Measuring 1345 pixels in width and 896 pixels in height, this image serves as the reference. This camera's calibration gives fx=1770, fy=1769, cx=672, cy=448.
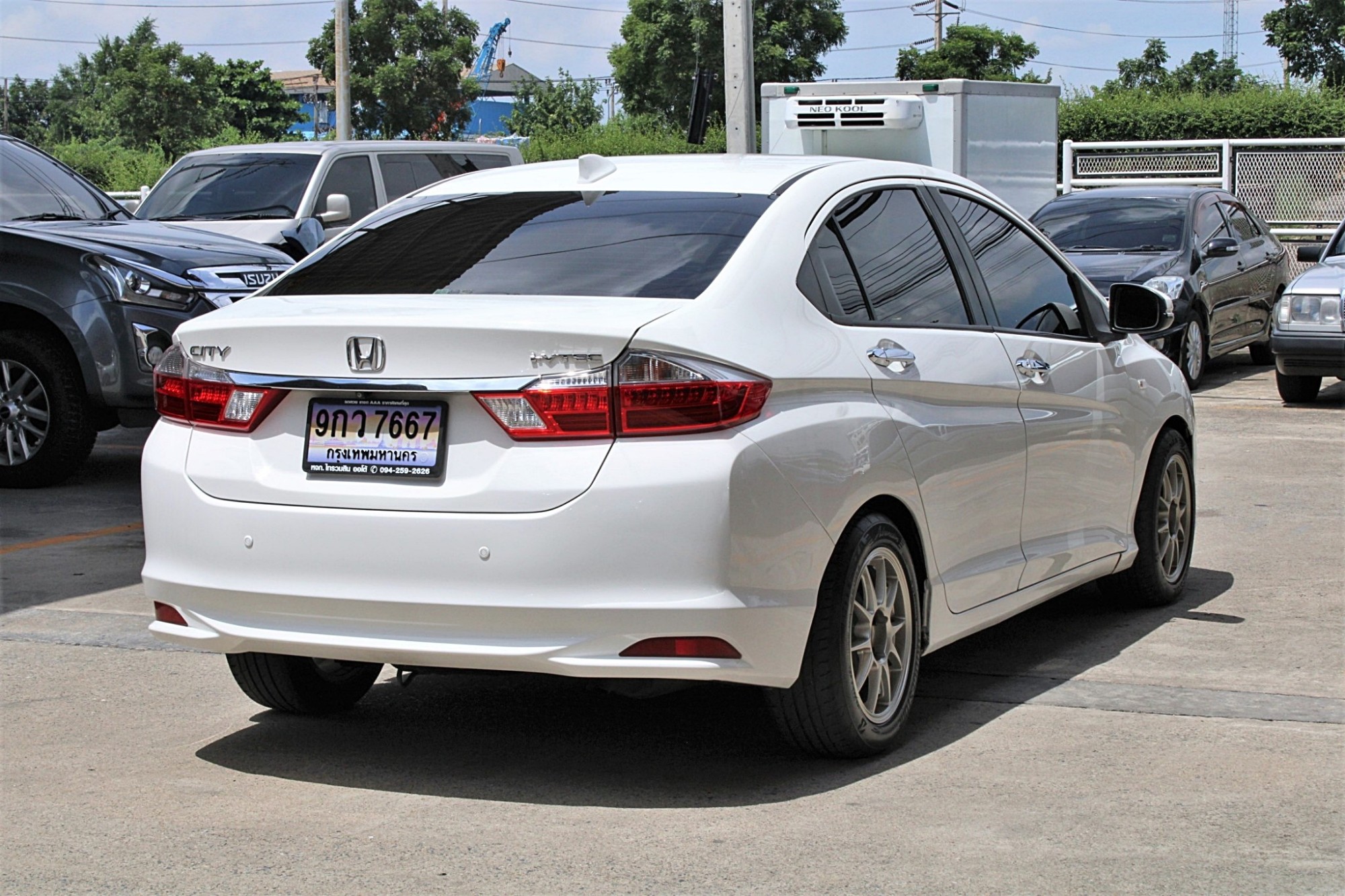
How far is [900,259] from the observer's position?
207 inches

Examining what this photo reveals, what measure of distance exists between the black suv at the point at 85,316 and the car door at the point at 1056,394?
496 centimetres

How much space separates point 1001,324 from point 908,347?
2.61ft

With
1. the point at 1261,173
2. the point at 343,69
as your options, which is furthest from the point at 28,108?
the point at 1261,173

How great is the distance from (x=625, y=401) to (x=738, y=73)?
1301 cm

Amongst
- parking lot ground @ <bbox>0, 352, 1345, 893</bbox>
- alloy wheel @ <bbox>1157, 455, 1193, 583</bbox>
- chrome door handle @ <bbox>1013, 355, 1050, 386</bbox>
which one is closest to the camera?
parking lot ground @ <bbox>0, 352, 1345, 893</bbox>

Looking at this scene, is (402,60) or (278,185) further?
(402,60)

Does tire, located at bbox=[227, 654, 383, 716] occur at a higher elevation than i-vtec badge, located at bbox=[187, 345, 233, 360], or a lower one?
lower

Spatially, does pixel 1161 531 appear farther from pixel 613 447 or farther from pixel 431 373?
pixel 431 373

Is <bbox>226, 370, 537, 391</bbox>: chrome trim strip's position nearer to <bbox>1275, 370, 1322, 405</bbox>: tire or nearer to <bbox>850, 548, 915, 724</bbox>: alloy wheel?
<bbox>850, 548, 915, 724</bbox>: alloy wheel

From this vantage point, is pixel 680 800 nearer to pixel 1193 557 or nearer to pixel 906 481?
pixel 906 481

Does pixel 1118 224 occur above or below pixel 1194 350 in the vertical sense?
above

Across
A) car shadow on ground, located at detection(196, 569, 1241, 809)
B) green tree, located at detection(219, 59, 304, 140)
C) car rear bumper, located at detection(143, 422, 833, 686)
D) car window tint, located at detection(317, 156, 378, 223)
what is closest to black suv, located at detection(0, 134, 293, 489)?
car window tint, located at detection(317, 156, 378, 223)

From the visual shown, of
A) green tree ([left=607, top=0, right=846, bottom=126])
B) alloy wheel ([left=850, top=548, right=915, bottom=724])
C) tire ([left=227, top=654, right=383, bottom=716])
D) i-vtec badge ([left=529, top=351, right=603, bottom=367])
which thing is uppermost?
green tree ([left=607, top=0, right=846, bottom=126])

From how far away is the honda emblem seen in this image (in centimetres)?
431
